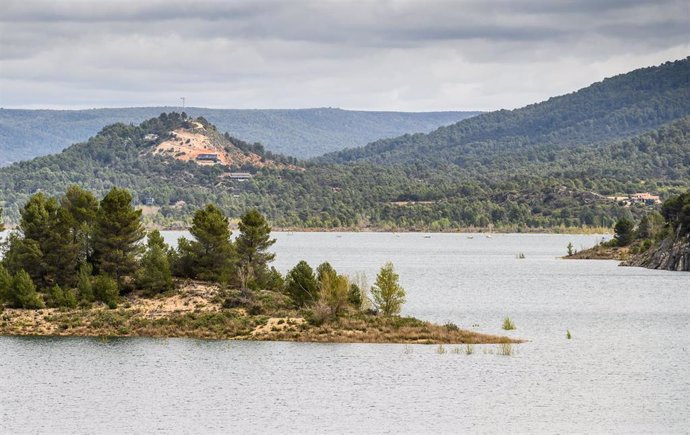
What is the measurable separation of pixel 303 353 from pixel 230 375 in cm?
912

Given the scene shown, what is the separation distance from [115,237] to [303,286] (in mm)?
16126

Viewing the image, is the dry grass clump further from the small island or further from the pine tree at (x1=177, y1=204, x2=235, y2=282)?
the pine tree at (x1=177, y1=204, x2=235, y2=282)

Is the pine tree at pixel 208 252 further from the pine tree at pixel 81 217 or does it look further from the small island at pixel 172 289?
the pine tree at pixel 81 217

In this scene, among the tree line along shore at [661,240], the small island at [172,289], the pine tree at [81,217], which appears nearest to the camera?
the small island at [172,289]

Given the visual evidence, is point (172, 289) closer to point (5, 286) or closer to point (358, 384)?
point (5, 286)

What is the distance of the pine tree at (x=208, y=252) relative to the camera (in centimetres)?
10200

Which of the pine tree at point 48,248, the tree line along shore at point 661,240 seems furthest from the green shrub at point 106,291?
the tree line along shore at point 661,240

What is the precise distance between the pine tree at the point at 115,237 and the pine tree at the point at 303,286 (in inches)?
537

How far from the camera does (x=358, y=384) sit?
68.6 m

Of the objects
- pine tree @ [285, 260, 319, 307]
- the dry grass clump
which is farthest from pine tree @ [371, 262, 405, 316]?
pine tree @ [285, 260, 319, 307]

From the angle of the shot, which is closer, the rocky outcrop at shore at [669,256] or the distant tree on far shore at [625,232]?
the rocky outcrop at shore at [669,256]

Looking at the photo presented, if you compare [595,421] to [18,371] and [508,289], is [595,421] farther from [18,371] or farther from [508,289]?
[508,289]

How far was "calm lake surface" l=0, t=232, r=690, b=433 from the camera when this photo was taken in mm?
58625

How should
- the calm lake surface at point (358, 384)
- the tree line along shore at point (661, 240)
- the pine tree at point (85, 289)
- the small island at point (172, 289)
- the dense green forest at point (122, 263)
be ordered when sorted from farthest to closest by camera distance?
the tree line along shore at point (661, 240), the pine tree at point (85, 289), the dense green forest at point (122, 263), the small island at point (172, 289), the calm lake surface at point (358, 384)
